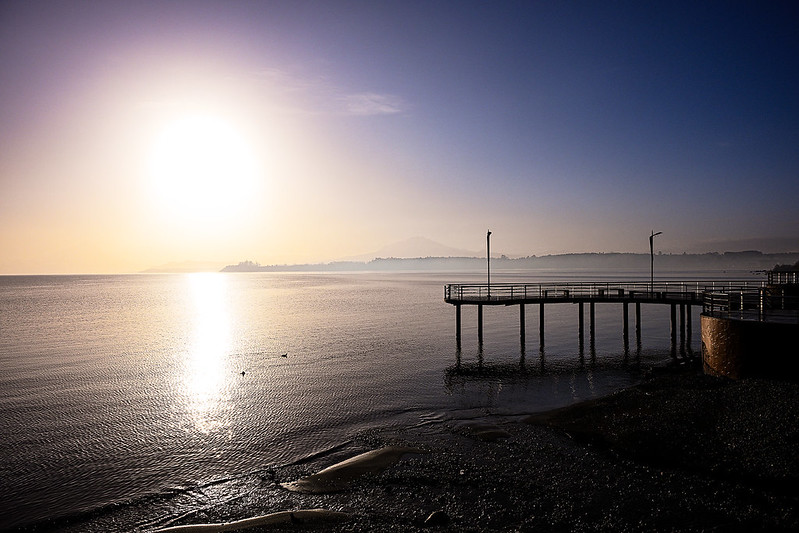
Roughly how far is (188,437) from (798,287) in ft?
128

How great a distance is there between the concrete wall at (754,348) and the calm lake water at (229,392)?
5.62 m

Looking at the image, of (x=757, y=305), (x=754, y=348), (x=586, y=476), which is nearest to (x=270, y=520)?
(x=586, y=476)

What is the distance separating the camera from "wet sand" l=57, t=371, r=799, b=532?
10.7 metres

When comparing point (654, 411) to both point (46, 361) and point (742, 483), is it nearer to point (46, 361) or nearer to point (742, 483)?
point (742, 483)

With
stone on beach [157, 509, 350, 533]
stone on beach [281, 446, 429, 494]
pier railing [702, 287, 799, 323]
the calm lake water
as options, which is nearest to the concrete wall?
pier railing [702, 287, 799, 323]

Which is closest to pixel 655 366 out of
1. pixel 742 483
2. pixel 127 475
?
pixel 742 483

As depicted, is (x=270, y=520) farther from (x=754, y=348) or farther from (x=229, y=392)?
(x=754, y=348)

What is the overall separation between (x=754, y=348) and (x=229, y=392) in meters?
26.4

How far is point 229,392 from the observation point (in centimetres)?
2573

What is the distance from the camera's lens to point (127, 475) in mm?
14852

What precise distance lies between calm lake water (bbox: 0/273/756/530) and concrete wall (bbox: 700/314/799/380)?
562cm

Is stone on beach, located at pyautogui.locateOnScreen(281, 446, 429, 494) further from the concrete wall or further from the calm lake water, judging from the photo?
the concrete wall

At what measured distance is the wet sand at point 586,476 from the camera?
35.2 ft

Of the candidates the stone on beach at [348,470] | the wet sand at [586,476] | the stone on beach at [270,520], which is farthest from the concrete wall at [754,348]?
the stone on beach at [270,520]
